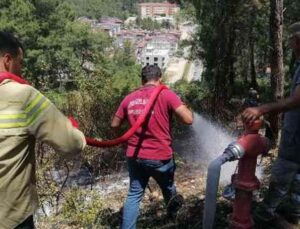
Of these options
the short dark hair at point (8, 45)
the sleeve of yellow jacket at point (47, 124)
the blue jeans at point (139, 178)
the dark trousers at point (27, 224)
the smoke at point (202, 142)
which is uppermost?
the short dark hair at point (8, 45)

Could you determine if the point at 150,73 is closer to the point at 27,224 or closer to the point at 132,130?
the point at 132,130

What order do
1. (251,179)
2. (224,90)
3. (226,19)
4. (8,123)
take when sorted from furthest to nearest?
(226,19), (224,90), (251,179), (8,123)

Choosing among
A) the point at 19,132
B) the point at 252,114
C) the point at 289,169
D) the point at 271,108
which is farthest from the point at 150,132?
the point at 19,132

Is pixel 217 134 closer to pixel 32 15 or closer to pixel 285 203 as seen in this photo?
pixel 285 203

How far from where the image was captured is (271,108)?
2301 millimetres

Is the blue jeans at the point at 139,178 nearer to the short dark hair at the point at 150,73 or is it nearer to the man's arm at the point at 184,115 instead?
the man's arm at the point at 184,115

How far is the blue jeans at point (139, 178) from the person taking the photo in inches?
144

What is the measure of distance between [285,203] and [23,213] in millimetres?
2180

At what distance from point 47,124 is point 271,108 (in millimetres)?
1108

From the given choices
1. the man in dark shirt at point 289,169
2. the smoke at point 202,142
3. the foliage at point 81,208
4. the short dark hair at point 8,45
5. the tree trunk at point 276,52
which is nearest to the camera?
the short dark hair at point 8,45

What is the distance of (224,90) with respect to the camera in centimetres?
1182

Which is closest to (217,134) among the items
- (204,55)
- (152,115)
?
(152,115)

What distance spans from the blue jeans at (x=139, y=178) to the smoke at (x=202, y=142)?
8.84ft

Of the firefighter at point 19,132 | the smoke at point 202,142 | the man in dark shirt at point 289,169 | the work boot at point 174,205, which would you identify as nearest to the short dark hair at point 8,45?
the firefighter at point 19,132
